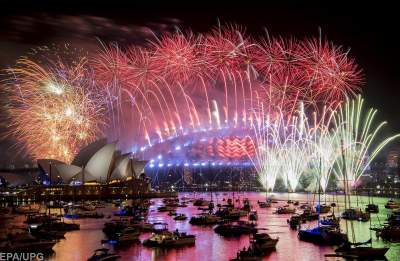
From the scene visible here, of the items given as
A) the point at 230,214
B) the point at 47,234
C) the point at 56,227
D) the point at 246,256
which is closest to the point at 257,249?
the point at 246,256

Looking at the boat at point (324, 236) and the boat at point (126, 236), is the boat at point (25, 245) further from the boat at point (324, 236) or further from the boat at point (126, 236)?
the boat at point (324, 236)

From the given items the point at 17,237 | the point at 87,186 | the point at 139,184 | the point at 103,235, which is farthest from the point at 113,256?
the point at 139,184

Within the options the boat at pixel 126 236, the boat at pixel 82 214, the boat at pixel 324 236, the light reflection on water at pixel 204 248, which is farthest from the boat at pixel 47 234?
the boat at pixel 82 214

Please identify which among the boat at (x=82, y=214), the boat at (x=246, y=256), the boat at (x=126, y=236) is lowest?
the boat at (x=246, y=256)

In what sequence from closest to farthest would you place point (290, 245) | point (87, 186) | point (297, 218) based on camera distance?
1. point (290, 245)
2. point (297, 218)
3. point (87, 186)

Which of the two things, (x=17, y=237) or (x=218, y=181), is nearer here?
(x=17, y=237)

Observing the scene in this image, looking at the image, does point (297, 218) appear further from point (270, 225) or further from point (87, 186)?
point (87, 186)

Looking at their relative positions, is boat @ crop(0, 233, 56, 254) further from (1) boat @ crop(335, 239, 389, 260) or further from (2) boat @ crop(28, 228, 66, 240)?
(1) boat @ crop(335, 239, 389, 260)

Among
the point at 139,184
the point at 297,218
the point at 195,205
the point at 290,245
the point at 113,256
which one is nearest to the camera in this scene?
the point at 113,256

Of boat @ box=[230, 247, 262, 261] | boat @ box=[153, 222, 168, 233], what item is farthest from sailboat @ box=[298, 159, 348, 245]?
boat @ box=[153, 222, 168, 233]
